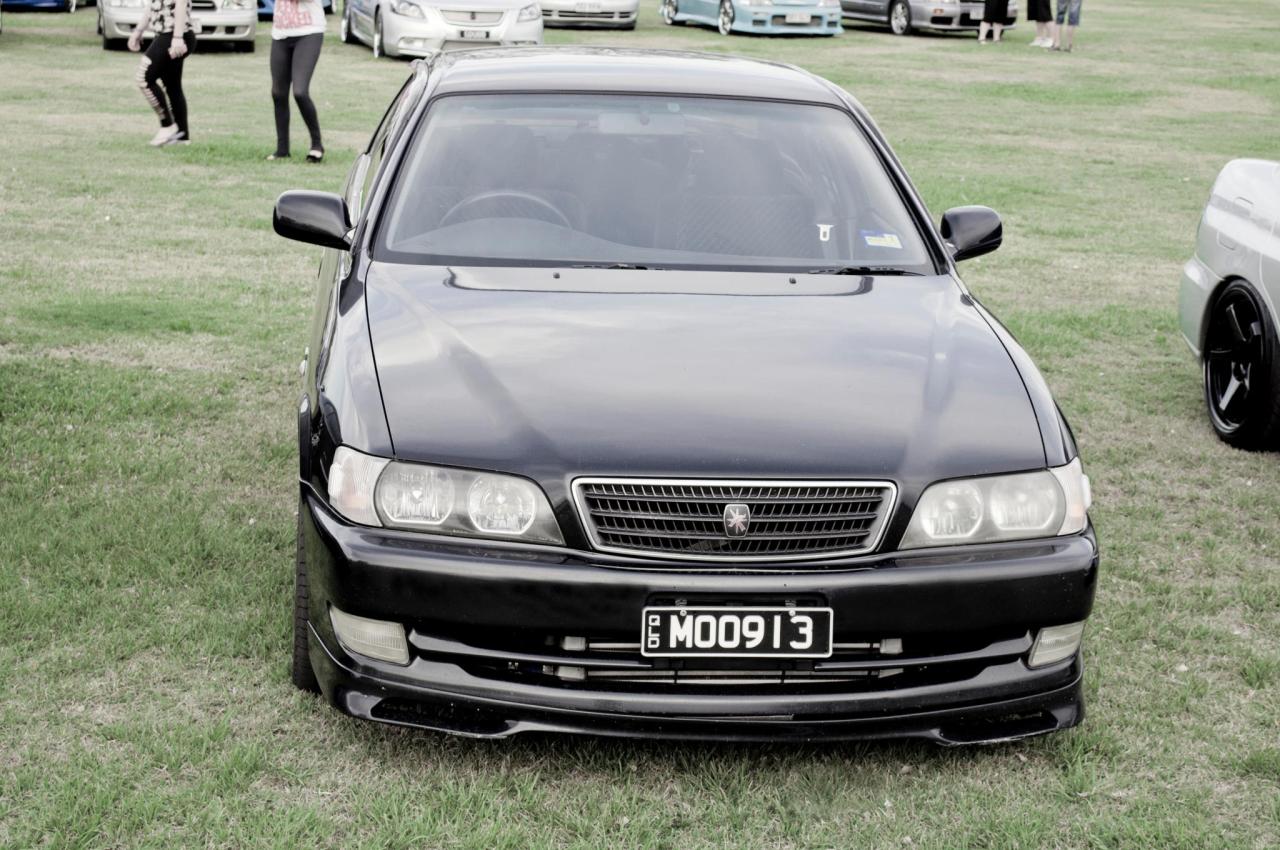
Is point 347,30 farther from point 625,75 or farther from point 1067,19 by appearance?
point 625,75

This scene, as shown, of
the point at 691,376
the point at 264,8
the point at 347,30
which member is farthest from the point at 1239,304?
the point at 264,8

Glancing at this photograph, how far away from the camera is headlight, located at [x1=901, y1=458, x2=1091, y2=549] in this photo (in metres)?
3.29

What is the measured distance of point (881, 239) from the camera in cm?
457

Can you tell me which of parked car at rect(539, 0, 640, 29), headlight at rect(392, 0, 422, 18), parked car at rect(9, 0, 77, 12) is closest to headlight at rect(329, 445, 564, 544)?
headlight at rect(392, 0, 422, 18)

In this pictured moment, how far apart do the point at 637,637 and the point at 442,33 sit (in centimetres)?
1810

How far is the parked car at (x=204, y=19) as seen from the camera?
20.6m

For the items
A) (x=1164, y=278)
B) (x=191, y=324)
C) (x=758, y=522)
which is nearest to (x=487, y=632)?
(x=758, y=522)

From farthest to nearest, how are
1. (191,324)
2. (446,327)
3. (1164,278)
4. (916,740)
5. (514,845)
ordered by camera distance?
(1164,278)
(191,324)
(446,327)
(916,740)
(514,845)

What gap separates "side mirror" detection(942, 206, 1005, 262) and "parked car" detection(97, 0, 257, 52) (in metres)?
17.6

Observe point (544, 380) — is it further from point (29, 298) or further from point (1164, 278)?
point (1164, 278)

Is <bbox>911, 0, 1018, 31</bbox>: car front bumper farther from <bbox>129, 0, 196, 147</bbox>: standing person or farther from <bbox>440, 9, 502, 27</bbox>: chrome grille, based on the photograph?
<bbox>129, 0, 196, 147</bbox>: standing person

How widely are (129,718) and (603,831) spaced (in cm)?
119

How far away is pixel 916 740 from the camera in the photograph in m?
3.41

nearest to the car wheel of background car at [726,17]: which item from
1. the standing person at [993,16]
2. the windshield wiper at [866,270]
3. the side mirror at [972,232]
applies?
the standing person at [993,16]
